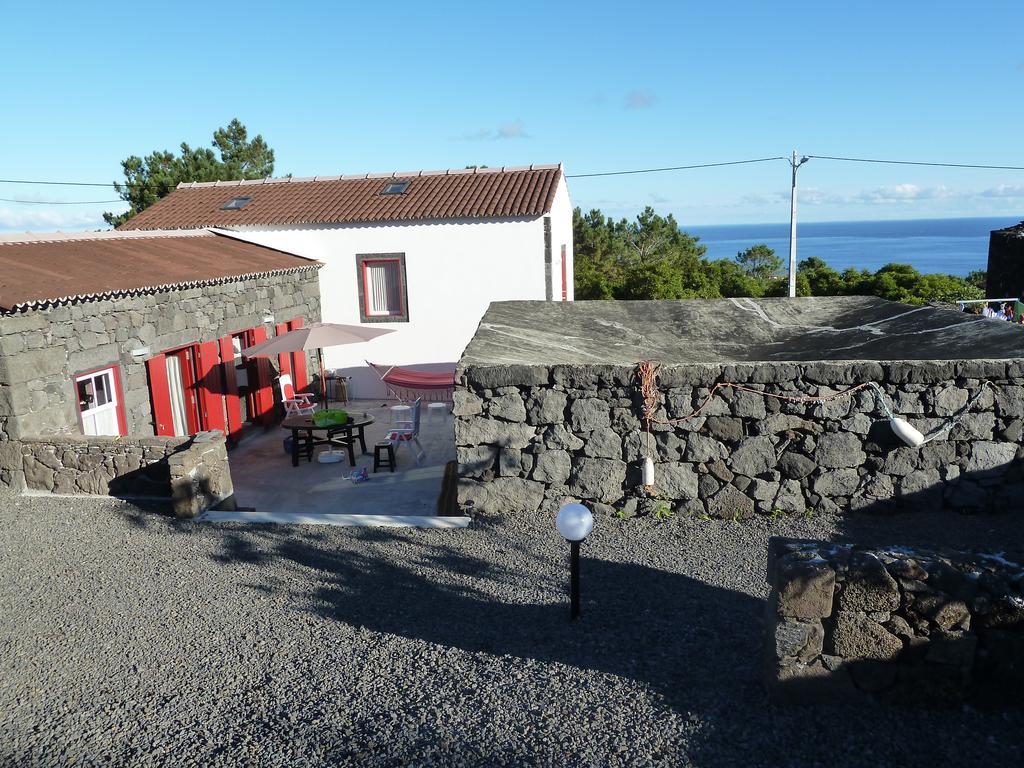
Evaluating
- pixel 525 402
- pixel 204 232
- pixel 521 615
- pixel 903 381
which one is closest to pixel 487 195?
pixel 204 232

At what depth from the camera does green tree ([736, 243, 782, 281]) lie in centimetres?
3756

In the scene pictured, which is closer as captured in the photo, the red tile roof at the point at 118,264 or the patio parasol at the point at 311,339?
the red tile roof at the point at 118,264

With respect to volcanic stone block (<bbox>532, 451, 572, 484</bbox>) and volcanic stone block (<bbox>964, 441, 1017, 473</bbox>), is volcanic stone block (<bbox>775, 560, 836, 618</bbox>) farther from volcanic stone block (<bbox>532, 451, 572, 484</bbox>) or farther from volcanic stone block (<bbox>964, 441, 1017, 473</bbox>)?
volcanic stone block (<bbox>964, 441, 1017, 473</bbox>)

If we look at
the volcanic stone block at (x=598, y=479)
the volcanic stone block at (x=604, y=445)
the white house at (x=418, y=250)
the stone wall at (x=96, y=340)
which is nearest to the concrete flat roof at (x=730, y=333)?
the volcanic stone block at (x=604, y=445)

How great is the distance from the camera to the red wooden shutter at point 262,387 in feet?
45.0

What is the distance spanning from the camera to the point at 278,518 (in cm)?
791

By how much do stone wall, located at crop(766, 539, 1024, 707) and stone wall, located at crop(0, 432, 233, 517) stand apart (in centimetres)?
612

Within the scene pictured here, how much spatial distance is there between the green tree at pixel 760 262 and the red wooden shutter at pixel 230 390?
96.2ft

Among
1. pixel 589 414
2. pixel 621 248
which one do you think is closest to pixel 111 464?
pixel 589 414

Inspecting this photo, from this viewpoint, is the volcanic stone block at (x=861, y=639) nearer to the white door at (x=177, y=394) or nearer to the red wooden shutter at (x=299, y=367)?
the white door at (x=177, y=394)

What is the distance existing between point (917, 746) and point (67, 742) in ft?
15.0

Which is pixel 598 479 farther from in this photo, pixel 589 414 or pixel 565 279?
pixel 565 279

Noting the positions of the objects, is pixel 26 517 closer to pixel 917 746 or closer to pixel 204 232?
pixel 917 746

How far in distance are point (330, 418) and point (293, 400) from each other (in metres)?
2.33
